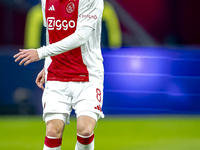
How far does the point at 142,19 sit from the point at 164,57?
11.9 ft

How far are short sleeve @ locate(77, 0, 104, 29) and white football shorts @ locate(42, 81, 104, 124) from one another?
1.58 ft

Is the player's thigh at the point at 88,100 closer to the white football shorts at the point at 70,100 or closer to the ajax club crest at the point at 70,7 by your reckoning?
the white football shorts at the point at 70,100

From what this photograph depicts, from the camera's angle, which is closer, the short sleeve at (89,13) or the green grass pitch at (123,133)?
the short sleeve at (89,13)

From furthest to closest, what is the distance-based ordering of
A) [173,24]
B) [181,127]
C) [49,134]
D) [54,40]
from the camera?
[173,24], [181,127], [54,40], [49,134]

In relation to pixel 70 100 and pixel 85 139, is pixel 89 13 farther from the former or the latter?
pixel 85 139

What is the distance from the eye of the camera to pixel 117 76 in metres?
6.14

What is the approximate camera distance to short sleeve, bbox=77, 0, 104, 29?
11.8ft

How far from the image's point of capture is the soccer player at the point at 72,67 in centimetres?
353

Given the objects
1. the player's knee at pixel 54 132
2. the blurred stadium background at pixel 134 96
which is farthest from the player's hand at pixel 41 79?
the blurred stadium background at pixel 134 96

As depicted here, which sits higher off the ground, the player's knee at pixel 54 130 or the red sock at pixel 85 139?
the player's knee at pixel 54 130

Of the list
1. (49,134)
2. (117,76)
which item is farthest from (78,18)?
(117,76)

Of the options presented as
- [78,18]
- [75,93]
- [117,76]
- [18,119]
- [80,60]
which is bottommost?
[18,119]

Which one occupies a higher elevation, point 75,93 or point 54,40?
point 54,40

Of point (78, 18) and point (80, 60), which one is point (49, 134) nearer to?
point (80, 60)
